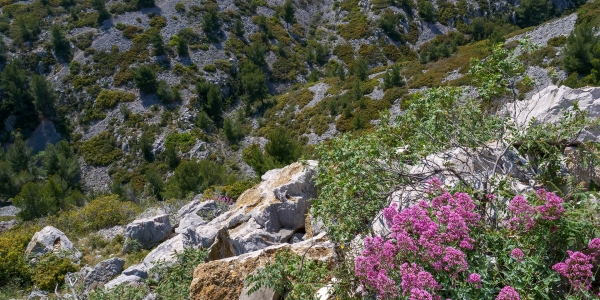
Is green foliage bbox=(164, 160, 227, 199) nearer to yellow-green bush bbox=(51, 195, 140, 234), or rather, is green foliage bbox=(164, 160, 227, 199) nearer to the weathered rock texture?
yellow-green bush bbox=(51, 195, 140, 234)

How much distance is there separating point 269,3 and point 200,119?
32194 millimetres

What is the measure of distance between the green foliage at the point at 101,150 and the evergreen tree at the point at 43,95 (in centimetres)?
763

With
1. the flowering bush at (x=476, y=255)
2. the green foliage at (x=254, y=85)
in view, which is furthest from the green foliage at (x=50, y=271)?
the green foliage at (x=254, y=85)

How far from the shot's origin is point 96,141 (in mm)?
40906

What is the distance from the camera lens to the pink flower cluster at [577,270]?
2701 millimetres

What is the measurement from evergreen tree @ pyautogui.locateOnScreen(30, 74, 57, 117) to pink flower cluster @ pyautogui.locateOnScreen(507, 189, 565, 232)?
5082 cm

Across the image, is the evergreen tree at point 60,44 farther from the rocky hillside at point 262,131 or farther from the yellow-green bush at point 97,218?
the yellow-green bush at point 97,218

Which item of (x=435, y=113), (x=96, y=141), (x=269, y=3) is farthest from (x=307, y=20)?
(x=435, y=113)

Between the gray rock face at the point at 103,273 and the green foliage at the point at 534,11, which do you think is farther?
the green foliage at the point at 534,11

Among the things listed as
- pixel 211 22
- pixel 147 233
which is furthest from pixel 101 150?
pixel 147 233

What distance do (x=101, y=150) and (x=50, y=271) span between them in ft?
103

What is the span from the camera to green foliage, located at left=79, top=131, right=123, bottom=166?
39156mm

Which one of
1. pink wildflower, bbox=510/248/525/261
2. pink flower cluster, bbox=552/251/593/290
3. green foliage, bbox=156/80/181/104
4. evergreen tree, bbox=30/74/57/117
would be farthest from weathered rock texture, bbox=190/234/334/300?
evergreen tree, bbox=30/74/57/117

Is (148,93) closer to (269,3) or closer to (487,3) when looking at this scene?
(269,3)
